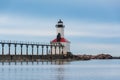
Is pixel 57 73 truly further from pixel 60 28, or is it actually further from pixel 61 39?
pixel 61 39

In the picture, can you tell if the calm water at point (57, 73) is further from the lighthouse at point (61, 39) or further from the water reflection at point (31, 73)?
the lighthouse at point (61, 39)

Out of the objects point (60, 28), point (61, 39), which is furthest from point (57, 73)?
point (61, 39)

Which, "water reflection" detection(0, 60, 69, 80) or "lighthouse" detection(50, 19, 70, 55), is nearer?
"water reflection" detection(0, 60, 69, 80)

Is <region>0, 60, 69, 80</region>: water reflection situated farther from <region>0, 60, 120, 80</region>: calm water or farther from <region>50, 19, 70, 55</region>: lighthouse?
<region>50, 19, 70, 55</region>: lighthouse

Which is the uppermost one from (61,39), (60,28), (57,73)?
(60,28)

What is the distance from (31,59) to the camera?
113 metres

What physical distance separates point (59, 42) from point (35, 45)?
9.41 meters

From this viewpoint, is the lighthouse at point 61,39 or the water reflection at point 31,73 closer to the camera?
the water reflection at point 31,73

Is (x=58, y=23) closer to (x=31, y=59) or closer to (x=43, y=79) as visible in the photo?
(x=31, y=59)

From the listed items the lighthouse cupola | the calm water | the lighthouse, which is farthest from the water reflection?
the lighthouse cupola

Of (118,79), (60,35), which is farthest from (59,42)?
(118,79)

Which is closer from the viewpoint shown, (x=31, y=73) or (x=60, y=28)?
(x=31, y=73)

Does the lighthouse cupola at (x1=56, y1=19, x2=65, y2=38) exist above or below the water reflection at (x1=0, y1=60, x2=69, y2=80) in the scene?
above

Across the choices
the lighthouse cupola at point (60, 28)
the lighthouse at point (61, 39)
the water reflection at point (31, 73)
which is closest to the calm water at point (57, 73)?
the water reflection at point (31, 73)
